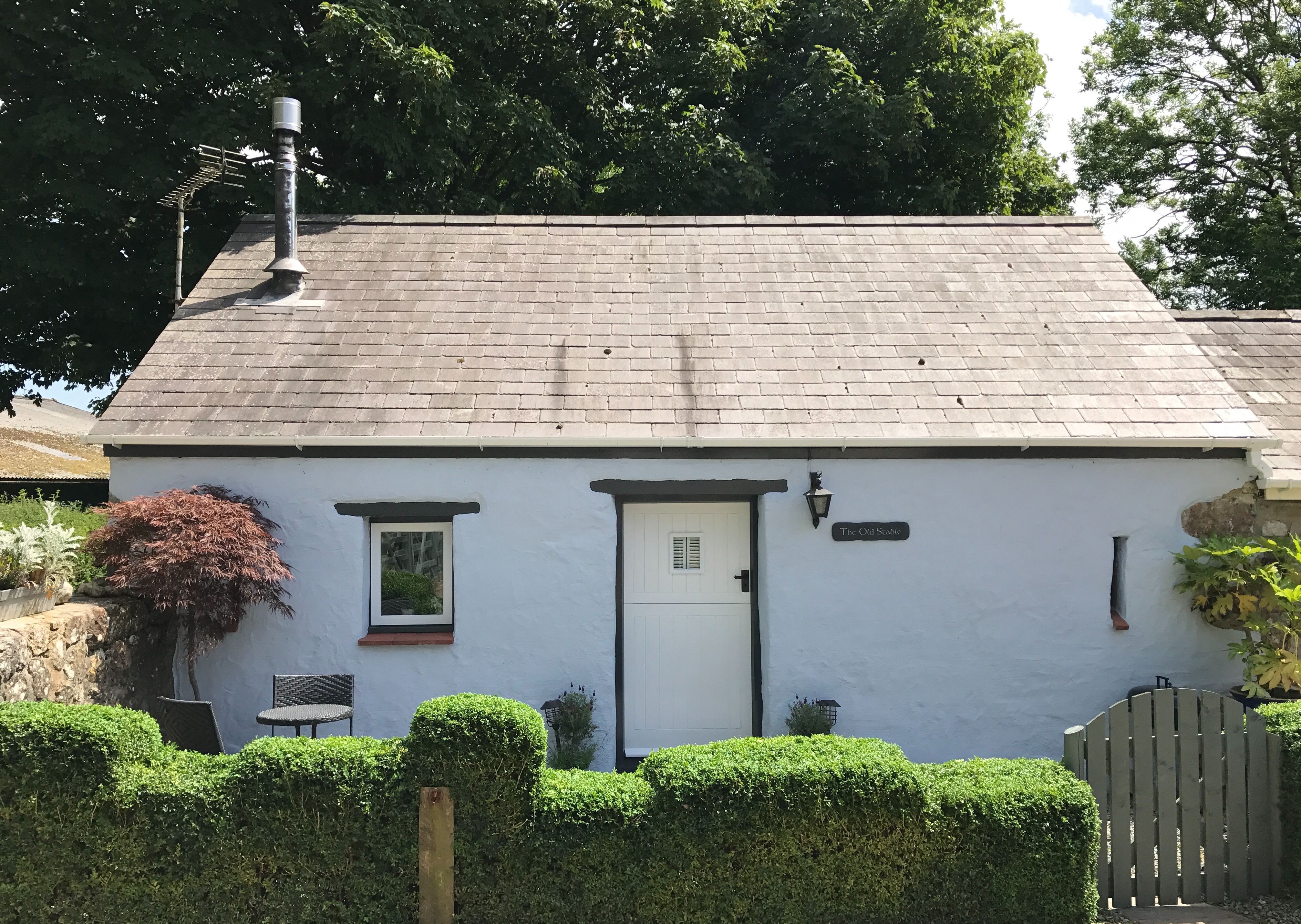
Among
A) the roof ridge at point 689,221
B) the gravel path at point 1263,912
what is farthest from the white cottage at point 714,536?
the roof ridge at point 689,221

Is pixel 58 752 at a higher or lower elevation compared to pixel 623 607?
lower

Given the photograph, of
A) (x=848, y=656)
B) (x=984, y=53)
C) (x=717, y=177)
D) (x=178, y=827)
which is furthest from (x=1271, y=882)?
(x=984, y=53)

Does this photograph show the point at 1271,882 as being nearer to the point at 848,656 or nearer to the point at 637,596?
the point at 848,656

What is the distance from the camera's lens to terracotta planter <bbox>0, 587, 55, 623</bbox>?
19.9 ft

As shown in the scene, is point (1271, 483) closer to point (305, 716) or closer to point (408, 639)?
point (408, 639)

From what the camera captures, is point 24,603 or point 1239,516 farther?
point 1239,516

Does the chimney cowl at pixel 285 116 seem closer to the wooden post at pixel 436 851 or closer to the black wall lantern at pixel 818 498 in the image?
the black wall lantern at pixel 818 498

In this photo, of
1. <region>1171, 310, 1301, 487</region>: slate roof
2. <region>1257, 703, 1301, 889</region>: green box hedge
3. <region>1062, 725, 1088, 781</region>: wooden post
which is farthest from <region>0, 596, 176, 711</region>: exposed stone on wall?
<region>1171, 310, 1301, 487</region>: slate roof

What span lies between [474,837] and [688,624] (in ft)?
12.2

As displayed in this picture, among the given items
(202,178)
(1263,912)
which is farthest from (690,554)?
(202,178)

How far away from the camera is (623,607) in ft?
26.8

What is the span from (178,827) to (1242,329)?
11.3 metres

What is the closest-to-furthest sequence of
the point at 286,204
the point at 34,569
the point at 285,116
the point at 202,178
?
the point at 34,569 < the point at 286,204 < the point at 285,116 < the point at 202,178

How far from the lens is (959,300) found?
9641 mm
